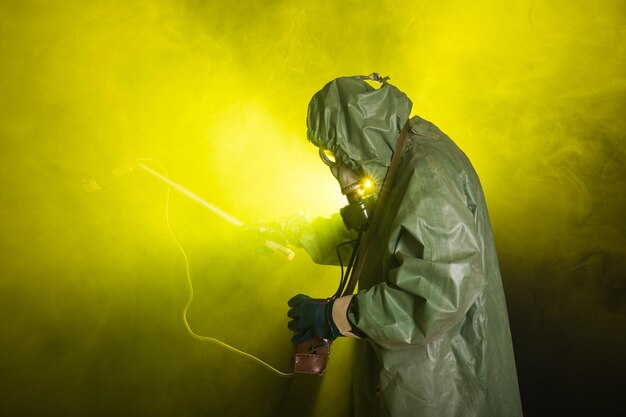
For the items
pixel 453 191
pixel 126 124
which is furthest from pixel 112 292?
pixel 453 191

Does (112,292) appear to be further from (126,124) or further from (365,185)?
(365,185)

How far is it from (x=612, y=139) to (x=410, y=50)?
3.70ft

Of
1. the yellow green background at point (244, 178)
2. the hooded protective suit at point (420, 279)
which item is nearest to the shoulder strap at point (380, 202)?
the hooded protective suit at point (420, 279)

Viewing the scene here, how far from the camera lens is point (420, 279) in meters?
1.15

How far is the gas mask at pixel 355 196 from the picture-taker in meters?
1.52

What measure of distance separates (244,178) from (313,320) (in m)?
0.97

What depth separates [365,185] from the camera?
4.98 ft

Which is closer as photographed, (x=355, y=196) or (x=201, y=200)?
(x=355, y=196)

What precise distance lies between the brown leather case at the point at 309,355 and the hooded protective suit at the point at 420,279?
0.16 meters

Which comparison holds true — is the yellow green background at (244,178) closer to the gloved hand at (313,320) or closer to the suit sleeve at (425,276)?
the gloved hand at (313,320)

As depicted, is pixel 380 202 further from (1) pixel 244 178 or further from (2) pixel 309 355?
(1) pixel 244 178

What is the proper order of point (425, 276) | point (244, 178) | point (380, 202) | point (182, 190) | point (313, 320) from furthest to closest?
point (244, 178) < point (182, 190) < point (380, 202) < point (313, 320) < point (425, 276)

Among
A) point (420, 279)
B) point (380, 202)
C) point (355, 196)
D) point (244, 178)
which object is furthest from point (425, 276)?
point (244, 178)

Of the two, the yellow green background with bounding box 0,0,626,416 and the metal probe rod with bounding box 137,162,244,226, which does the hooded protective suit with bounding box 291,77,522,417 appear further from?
the yellow green background with bounding box 0,0,626,416
